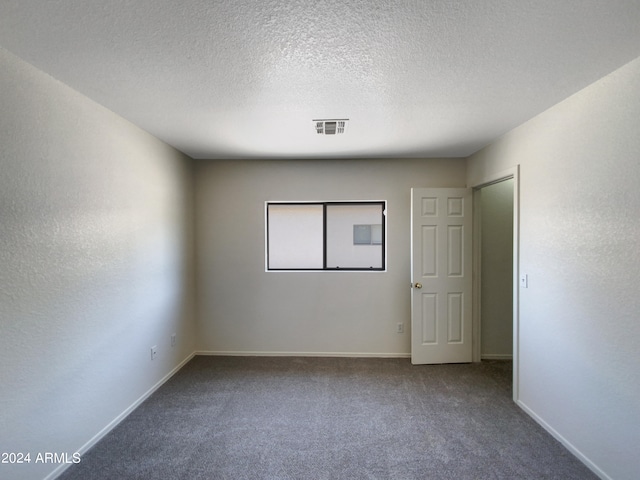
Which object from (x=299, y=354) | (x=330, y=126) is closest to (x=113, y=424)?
(x=299, y=354)

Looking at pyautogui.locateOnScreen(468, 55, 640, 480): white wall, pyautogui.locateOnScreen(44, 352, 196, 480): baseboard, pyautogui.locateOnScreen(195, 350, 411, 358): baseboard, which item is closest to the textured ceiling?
pyautogui.locateOnScreen(468, 55, 640, 480): white wall

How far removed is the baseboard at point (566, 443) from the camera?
1790 millimetres

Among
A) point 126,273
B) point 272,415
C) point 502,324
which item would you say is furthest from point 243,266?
point 502,324

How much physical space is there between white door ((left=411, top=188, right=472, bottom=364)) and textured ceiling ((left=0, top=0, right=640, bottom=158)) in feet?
3.76

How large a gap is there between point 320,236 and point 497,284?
221cm

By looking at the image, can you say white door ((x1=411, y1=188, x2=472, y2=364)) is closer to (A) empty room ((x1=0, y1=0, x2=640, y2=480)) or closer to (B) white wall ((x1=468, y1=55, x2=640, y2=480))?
(A) empty room ((x1=0, y1=0, x2=640, y2=480))

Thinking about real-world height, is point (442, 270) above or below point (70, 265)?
below

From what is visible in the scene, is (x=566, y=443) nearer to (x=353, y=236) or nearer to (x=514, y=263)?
(x=514, y=263)

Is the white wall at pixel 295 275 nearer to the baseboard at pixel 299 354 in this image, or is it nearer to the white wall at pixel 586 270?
the baseboard at pixel 299 354

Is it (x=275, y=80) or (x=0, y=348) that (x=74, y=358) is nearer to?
(x=0, y=348)

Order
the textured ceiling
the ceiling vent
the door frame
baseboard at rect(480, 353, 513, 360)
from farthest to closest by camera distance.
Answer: baseboard at rect(480, 353, 513, 360), the door frame, the ceiling vent, the textured ceiling

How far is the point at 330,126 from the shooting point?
8.12ft

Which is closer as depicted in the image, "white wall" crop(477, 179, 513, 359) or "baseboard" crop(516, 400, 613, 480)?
"baseboard" crop(516, 400, 613, 480)

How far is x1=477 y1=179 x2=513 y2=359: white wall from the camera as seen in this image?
11.6ft
